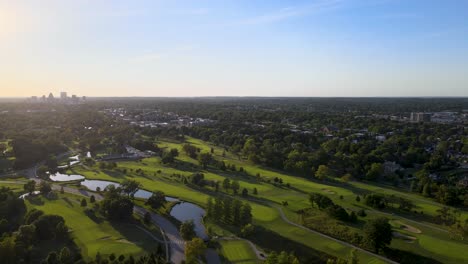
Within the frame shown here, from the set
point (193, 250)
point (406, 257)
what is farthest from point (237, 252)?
point (406, 257)

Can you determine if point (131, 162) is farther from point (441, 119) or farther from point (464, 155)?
point (441, 119)

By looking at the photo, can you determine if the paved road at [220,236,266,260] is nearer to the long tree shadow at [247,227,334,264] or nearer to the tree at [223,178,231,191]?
the long tree shadow at [247,227,334,264]

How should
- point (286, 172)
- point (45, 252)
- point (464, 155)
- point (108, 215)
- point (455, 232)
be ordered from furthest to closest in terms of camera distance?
point (464, 155) → point (286, 172) → point (108, 215) → point (455, 232) → point (45, 252)

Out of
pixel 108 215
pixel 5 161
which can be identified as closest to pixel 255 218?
pixel 108 215

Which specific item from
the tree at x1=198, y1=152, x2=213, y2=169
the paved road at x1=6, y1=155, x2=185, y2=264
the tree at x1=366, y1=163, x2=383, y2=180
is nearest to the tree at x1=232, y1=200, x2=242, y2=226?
the paved road at x1=6, y1=155, x2=185, y2=264

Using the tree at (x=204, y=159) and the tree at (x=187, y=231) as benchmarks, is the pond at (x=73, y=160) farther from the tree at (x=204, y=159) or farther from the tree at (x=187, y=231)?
the tree at (x=187, y=231)

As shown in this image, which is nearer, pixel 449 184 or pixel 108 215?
pixel 108 215

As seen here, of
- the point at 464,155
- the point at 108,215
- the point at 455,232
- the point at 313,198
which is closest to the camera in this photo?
the point at 455,232
